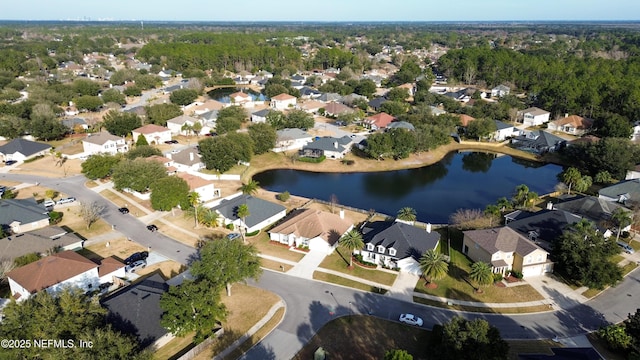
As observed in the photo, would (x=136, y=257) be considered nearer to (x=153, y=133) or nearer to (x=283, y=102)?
(x=153, y=133)

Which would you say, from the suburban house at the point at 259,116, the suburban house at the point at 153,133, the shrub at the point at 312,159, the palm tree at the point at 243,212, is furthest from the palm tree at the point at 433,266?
the suburban house at the point at 259,116

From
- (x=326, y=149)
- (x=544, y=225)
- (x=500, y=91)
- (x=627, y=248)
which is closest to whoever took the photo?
(x=627, y=248)

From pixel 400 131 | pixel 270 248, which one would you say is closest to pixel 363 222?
pixel 270 248

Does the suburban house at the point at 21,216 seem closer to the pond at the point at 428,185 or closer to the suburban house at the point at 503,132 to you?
the pond at the point at 428,185

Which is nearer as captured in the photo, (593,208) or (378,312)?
(378,312)

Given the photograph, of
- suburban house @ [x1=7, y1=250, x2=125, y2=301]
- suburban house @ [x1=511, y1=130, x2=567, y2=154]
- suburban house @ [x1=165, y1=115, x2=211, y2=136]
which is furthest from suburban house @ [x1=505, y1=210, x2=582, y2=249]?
suburban house @ [x1=165, y1=115, x2=211, y2=136]

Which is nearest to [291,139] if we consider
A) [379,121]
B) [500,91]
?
[379,121]
